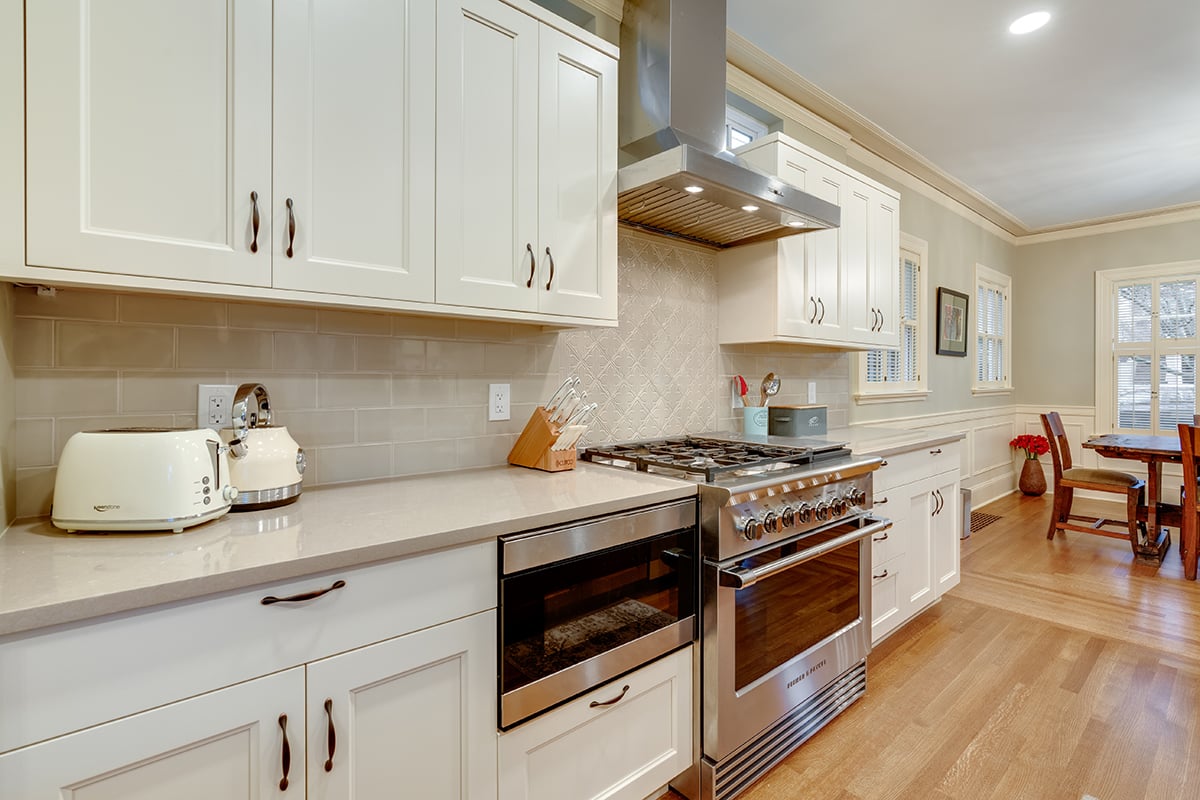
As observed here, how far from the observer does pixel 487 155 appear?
1.51 meters

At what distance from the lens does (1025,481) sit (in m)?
5.73

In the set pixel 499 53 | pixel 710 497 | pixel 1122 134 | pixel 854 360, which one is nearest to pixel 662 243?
pixel 499 53

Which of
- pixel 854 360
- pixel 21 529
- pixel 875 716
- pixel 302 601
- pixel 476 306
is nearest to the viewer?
pixel 302 601

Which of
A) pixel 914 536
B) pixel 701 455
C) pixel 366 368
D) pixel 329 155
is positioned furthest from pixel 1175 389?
pixel 329 155

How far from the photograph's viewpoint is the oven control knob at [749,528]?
158 cm

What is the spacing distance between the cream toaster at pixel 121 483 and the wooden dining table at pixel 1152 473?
509 cm

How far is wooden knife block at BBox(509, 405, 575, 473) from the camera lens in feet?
5.78

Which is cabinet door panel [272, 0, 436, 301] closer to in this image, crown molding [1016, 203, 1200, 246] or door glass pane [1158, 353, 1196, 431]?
crown molding [1016, 203, 1200, 246]

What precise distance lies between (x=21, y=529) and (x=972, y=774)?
2.58 metres

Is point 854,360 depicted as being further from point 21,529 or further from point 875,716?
point 21,529

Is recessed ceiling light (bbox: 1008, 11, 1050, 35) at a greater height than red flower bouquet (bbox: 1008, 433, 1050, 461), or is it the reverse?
recessed ceiling light (bbox: 1008, 11, 1050, 35)

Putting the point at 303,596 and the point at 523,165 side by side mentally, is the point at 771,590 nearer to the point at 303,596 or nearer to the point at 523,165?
the point at 303,596

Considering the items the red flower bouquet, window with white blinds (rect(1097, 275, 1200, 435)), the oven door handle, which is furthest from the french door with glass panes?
the oven door handle

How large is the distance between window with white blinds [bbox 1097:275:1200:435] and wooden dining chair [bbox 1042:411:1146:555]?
166 cm
